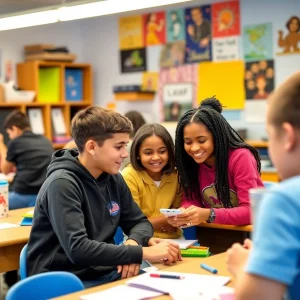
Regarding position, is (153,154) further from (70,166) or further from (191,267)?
(191,267)

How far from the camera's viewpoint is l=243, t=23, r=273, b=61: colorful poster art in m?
5.80

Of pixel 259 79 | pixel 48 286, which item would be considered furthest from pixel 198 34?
pixel 48 286

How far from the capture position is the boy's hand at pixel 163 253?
222 centimetres

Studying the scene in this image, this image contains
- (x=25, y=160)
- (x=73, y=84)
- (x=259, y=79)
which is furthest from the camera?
(x=73, y=84)

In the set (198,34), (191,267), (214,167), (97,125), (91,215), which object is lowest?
(191,267)

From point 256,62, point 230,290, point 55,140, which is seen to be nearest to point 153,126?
point 230,290

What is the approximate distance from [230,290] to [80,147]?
3.27 ft

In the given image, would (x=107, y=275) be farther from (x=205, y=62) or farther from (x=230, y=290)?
(x=205, y=62)

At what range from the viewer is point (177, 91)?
6.53 meters

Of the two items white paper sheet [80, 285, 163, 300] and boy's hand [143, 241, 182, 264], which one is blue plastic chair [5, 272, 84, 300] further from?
boy's hand [143, 241, 182, 264]

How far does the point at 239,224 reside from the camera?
2787mm

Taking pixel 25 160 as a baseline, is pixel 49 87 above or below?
above

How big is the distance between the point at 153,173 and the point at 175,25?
12.6ft

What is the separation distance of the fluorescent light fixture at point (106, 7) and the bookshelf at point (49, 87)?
2.20 metres
